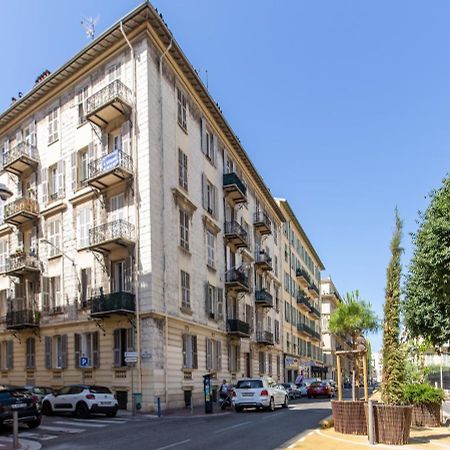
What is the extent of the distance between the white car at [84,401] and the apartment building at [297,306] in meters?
35.0

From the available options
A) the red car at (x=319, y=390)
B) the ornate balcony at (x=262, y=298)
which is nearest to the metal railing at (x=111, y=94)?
the ornate balcony at (x=262, y=298)

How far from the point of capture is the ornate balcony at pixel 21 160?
33.8 metres

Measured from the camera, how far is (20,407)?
60.2 feet

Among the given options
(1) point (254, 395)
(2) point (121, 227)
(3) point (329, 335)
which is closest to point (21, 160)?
(2) point (121, 227)

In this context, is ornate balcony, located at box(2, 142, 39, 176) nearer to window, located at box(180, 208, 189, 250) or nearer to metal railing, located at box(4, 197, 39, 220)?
metal railing, located at box(4, 197, 39, 220)

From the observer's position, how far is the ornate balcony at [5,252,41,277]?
3238 cm

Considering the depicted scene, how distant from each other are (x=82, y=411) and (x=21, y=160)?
16576 mm

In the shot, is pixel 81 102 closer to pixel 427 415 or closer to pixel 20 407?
pixel 20 407

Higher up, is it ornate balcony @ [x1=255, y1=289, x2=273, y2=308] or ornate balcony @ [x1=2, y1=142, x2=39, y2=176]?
ornate balcony @ [x1=2, y1=142, x2=39, y2=176]

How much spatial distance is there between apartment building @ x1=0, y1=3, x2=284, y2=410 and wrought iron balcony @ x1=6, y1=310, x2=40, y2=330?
9cm

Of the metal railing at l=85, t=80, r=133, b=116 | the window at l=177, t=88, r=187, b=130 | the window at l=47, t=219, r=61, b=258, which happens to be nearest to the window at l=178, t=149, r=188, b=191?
the window at l=177, t=88, r=187, b=130

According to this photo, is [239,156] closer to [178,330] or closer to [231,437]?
[178,330]

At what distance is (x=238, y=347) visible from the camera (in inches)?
1566

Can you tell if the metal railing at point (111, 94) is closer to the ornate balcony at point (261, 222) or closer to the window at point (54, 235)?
the window at point (54, 235)
